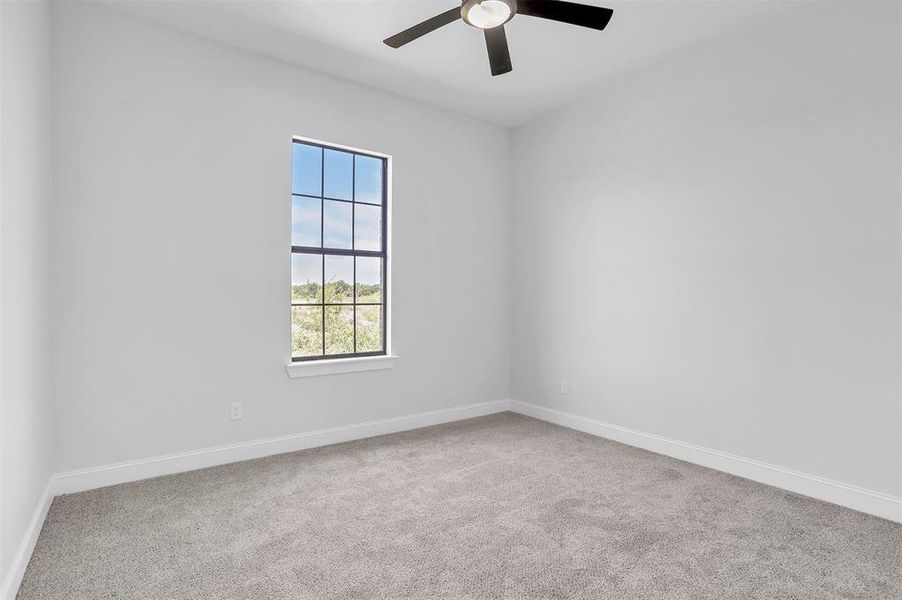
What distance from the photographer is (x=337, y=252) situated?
3.79m

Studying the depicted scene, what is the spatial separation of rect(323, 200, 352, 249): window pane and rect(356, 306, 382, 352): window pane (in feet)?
1.73

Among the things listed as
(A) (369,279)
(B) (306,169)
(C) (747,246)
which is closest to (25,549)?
(A) (369,279)

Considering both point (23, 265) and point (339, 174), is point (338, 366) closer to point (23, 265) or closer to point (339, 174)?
point (339, 174)

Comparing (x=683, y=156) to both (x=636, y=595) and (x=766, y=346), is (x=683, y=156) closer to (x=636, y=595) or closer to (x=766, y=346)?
(x=766, y=346)

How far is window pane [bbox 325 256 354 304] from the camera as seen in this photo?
12.3ft

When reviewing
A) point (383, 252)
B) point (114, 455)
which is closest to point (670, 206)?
point (383, 252)

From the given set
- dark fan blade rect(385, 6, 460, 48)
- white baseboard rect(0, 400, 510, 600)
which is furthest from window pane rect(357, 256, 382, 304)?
dark fan blade rect(385, 6, 460, 48)

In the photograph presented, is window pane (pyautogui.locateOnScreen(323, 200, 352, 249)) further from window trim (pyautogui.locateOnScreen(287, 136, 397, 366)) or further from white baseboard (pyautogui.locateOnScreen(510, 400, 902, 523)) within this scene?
white baseboard (pyautogui.locateOnScreen(510, 400, 902, 523))

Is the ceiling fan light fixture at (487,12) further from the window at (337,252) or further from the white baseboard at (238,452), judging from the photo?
the white baseboard at (238,452)

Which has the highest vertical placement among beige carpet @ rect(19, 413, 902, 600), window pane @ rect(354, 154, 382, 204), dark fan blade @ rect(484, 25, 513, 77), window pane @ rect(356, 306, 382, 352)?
dark fan blade @ rect(484, 25, 513, 77)

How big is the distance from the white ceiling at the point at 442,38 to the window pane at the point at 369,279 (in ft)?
4.48

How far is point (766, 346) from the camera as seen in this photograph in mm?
2963

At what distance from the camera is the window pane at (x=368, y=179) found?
3910mm

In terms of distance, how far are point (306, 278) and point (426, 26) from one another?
194 centimetres
